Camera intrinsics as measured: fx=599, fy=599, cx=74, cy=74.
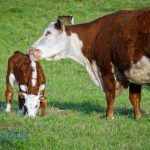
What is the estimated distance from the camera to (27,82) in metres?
11.7

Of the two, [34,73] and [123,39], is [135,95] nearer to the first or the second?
[123,39]

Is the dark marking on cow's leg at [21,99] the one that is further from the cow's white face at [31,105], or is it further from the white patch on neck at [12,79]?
the white patch on neck at [12,79]

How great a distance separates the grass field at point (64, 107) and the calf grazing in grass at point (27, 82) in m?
0.26

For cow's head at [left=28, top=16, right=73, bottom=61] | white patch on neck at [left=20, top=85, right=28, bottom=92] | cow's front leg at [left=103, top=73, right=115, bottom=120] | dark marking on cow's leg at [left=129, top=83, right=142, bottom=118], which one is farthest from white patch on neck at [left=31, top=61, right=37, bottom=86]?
dark marking on cow's leg at [left=129, top=83, right=142, bottom=118]

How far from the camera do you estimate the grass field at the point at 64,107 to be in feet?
29.9

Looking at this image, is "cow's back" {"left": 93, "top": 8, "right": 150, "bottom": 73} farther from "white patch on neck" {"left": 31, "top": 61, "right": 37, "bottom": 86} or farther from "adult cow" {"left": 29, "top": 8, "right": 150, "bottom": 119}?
"white patch on neck" {"left": 31, "top": 61, "right": 37, "bottom": 86}

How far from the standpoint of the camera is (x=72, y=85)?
18922 mm

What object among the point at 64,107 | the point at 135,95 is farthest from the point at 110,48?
the point at 64,107

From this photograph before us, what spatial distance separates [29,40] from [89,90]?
884 cm

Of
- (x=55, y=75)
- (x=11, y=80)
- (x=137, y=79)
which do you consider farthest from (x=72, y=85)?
(x=137, y=79)

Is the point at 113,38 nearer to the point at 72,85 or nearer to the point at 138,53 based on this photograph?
the point at 138,53

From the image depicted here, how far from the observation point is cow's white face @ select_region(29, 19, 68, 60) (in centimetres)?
1239

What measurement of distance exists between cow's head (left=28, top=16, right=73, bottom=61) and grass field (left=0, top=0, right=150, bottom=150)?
49.7 inches

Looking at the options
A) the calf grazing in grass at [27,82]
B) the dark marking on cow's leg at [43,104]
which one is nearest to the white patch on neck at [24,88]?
the calf grazing in grass at [27,82]
